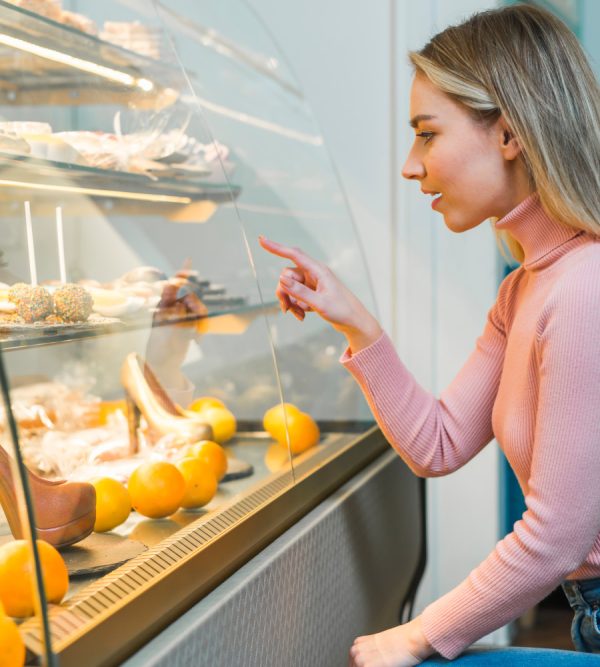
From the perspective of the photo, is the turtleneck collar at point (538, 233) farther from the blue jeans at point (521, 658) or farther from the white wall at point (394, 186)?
the white wall at point (394, 186)

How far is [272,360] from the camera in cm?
165

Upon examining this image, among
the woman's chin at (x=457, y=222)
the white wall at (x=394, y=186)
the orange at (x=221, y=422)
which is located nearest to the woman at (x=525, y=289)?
the woman's chin at (x=457, y=222)

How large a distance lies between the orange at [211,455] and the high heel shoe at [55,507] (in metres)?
0.34

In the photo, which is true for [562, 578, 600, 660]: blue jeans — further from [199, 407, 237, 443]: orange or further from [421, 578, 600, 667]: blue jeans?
[199, 407, 237, 443]: orange

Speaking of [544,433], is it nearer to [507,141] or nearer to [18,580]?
[507,141]

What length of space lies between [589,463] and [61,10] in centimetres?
106

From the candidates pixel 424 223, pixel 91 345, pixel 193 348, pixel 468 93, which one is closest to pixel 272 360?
pixel 193 348

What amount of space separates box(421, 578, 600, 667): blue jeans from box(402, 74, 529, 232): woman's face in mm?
556

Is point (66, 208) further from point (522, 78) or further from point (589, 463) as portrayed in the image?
point (589, 463)

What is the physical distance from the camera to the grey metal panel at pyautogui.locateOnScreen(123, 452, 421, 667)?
3.50 feet

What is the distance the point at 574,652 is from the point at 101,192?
0.99 meters

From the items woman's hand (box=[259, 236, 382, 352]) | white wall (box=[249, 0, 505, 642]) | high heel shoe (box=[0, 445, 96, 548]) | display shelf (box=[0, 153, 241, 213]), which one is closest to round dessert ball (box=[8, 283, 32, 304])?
display shelf (box=[0, 153, 241, 213])

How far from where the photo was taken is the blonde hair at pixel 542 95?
1236 mm

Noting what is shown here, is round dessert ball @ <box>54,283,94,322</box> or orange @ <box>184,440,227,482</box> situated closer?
round dessert ball @ <box>54,283,94,322</box>
